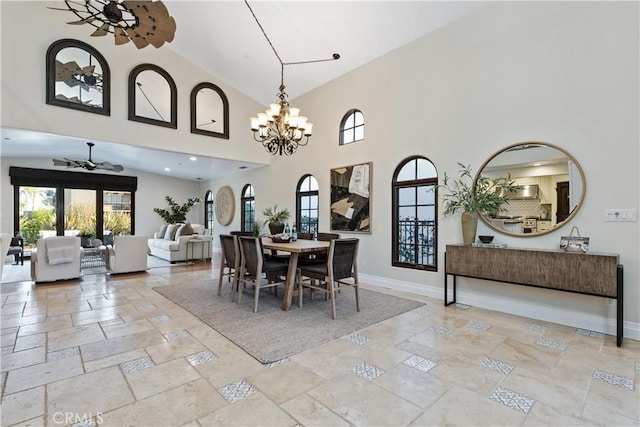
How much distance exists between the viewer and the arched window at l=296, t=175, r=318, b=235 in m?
6.44

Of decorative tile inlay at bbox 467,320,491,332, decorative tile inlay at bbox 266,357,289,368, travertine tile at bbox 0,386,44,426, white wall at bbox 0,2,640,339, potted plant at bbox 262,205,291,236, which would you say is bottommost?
decorative tile inlay at bbox 467,320,491,332

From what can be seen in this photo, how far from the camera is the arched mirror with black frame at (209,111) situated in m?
6.32

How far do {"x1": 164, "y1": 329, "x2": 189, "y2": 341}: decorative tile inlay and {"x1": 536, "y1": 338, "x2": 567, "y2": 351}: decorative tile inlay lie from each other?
11.0 feet

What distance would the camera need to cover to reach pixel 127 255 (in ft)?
19.5

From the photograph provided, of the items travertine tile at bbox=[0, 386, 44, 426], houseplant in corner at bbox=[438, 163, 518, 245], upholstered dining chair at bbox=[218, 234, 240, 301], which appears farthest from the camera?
upholstered dining chair at bbox=[218, 234, 240, 301]

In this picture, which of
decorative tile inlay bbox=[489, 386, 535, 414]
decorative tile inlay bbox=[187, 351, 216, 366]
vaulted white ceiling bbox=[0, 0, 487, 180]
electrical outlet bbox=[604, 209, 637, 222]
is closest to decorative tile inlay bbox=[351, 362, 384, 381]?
decorative tile inlay bbox=[489, 386, 535, 414]

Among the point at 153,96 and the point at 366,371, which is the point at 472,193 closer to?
the point at 366,371

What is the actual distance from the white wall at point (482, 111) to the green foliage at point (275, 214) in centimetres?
111

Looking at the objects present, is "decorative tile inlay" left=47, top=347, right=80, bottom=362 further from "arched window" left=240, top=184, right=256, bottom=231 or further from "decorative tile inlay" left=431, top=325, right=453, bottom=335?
"arched window" left=240, top=184, right=256, bottom=231

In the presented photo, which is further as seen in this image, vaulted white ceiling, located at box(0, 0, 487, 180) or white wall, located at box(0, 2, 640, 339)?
vaulted white ceiling, located at box(0, 0, 487, 180)

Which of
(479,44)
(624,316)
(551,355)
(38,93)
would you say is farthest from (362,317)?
(38,93)

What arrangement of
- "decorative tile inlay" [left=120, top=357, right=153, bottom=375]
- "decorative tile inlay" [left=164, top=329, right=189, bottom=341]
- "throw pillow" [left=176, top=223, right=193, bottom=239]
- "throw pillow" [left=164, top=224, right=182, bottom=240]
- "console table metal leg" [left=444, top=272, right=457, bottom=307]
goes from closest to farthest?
"decorative tile inlay" [left=120, top=357, right=153, bottom=375]
"decorative tile inlay" [left=164, top=329, right=189, bottom=341]
"console table metal leg" [left=444, top=272, right=457, bottom=307]
"throw pillow" [left=176, top=223, right=193, bottom=239]
"throw pillow" [left=164, top=224, right=182, bottom=240]

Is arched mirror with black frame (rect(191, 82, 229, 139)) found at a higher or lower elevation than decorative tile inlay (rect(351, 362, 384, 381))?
higher

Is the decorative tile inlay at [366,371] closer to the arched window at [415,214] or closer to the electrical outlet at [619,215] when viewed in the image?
the arched window at [415,214]
